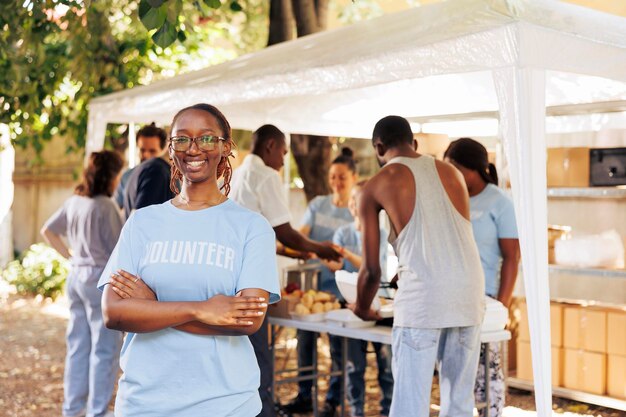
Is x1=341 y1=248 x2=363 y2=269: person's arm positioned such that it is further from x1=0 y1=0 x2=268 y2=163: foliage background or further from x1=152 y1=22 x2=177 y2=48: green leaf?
x1=0 y1=0 x2=268 y2=163: foliage background

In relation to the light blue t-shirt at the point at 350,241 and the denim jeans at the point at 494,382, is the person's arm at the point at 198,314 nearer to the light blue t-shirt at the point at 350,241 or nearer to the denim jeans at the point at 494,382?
the denim jeans at the point at 494,382

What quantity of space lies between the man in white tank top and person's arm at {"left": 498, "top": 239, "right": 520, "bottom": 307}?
1093 mm

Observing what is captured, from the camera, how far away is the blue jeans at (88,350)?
19.1ft

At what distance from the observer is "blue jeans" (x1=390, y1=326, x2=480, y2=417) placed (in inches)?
158

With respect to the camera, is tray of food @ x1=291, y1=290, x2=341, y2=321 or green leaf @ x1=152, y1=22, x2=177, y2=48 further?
tray of food @ x1=291, y1=290, x2=341, y2=321

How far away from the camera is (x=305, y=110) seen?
7770 millimetres

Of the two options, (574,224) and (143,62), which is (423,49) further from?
(143,62)

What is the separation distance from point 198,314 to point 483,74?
3.91 meters

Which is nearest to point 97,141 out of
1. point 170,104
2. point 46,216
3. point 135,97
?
point 135,97

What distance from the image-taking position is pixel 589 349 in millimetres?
6488

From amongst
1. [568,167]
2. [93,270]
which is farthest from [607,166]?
[93,270]

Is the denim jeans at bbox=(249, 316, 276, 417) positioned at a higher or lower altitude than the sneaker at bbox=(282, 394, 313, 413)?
higher

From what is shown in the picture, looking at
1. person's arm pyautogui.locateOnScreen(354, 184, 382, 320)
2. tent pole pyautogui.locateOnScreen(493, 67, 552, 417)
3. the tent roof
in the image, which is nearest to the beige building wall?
the tent roof

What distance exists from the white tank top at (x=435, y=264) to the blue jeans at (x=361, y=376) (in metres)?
1.94
